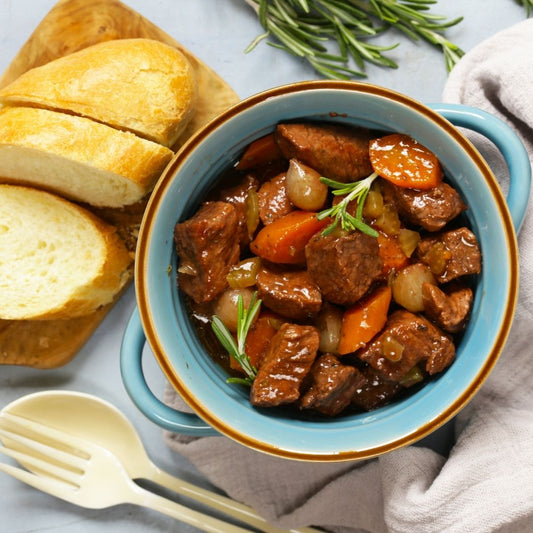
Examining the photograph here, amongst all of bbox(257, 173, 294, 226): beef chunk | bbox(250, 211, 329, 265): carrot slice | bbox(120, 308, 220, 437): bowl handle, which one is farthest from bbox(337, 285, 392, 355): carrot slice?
bbox(120, 308, 220, 437): bowl handle

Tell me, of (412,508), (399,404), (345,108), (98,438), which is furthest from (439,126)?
(98,438)

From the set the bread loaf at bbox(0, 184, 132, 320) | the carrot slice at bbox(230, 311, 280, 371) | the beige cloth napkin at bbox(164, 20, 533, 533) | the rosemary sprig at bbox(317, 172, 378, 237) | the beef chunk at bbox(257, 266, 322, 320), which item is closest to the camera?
the rosemary sprig at bbox(317, 172, 378, 237)

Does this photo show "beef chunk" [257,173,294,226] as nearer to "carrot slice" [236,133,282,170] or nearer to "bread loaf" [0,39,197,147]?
"carrot slice" [236,133,282,170]

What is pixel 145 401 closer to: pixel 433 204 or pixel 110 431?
pixel 110 431

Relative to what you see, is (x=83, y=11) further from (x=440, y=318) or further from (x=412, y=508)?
(x=412, y=508)

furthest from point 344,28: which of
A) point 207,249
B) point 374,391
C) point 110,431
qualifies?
point 110,431

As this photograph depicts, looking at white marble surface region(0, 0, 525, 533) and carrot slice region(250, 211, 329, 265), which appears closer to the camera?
carrot slice region(250, 211, 329, 265)
